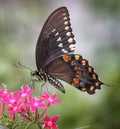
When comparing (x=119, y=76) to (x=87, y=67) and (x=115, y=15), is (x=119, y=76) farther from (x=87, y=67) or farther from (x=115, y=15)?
(x=87, y=67)

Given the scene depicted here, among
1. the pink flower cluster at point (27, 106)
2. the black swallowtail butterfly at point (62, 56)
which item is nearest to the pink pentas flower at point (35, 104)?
the pink flower cluster at point (27, 106)

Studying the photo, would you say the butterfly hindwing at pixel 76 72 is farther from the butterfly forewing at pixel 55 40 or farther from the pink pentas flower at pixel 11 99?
the pink pentas flower at pixel 11 99

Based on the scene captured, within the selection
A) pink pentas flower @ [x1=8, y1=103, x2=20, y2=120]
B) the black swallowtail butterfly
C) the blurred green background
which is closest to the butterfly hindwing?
the black swallowtail butterfly

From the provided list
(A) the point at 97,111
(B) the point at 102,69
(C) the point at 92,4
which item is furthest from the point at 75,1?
(A) the point at 97,111

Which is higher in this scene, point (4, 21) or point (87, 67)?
point (4, 21)

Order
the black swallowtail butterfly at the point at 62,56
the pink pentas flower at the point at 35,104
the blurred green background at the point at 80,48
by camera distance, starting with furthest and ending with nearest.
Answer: the blurred green background at the point at 80,48 < the black swallowtail butterfly at the point at 62,56 < the pink pentas flower at the point at 35,104

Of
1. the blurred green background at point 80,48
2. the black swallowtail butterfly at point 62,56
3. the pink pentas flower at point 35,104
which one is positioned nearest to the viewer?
the pink pentas flower at point 35,104

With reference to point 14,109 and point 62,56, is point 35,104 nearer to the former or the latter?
point 14,109

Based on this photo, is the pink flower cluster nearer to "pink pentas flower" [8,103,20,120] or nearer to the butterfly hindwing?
"pink pentas flower" [8,103,20,120]
